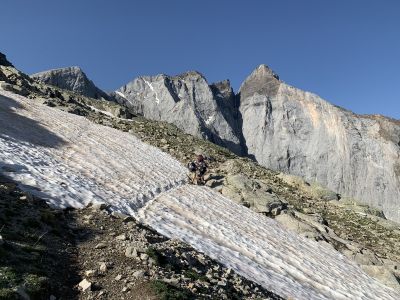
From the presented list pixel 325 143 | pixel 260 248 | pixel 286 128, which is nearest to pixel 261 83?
pixel 286 128

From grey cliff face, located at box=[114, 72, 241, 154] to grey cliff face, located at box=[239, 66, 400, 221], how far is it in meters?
8.74

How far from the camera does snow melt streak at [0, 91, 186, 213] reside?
22.5 meters

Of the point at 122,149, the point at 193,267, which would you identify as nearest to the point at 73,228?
the point at 193,267

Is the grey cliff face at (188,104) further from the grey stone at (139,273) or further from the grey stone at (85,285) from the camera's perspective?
the grey stone at (85,285)

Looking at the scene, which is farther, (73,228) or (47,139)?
(47,139)

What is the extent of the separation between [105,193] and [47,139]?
10.8 metres

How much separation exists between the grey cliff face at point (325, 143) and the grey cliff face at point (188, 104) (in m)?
8.74

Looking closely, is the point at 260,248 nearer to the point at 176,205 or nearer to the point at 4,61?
the point at 176,205

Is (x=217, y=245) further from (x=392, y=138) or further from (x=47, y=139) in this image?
(x=392, y=138)

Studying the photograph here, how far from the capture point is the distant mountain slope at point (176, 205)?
71.8ft

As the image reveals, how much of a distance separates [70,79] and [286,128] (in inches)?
2933

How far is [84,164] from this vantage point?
29531 mm

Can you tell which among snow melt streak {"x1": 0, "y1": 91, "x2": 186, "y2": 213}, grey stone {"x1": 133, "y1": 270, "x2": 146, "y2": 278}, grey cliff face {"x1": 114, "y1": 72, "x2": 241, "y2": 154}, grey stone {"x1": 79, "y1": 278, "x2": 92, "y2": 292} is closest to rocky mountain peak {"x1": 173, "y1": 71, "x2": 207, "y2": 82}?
grey cliff face {"x1": 114, "y1": 72, "x2": 241, "y2": 154}

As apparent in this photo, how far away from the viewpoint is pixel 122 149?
39.2m
